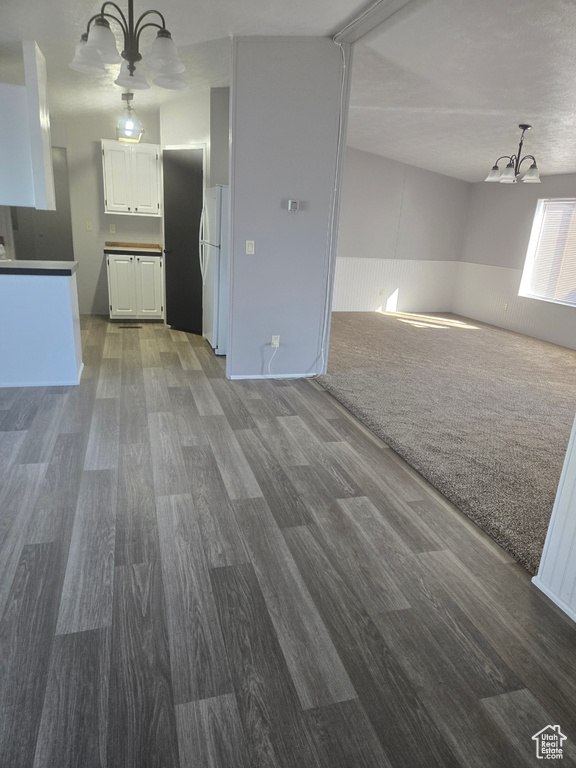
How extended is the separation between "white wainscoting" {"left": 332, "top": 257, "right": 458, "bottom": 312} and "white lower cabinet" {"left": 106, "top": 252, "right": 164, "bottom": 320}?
3.05m

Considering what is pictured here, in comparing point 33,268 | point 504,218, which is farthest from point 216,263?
point 504,218

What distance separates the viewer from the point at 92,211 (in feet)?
21.0

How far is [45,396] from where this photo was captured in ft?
12.3

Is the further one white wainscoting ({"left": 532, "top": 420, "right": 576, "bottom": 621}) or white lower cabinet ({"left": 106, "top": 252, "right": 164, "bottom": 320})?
white lower cabinet ({"left": 106, "top": 252, "right": 164, "bottom": 320})

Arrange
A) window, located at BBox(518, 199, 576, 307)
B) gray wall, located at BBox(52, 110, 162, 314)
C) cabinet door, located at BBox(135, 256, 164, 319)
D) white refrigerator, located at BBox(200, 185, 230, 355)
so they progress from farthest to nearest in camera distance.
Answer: window, located at BBox(518, 199, 576, 307) → cabinet door, located at BBox(135, 256, 164, 319) → gray wall, located at BBox(52, 110, 162, 314) → white refrigerator, located at BBox(200, 185, 230, 355)

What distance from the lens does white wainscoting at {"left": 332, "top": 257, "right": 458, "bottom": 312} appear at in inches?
328

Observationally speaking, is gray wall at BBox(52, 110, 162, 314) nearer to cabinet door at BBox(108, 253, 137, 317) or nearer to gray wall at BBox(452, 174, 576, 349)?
cabinet door at BBox(108, 253, 137, 317)

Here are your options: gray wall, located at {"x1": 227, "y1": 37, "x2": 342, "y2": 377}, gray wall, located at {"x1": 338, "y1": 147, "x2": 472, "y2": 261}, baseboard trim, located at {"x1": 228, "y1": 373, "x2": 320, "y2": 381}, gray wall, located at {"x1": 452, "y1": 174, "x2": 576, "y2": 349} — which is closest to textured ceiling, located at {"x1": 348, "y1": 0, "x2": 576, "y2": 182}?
gray wall, located at {"x1": 227, "y1": 37, "x2": 342, "y2": 377}

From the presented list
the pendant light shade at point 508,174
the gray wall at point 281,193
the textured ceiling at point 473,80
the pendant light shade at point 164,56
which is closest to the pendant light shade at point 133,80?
the pendant light shade at point 164,56

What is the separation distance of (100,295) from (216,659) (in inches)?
237

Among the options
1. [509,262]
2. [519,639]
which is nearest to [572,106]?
[509,262]

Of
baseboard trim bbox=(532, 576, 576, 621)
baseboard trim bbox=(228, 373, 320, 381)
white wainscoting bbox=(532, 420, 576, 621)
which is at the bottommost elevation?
baseboard trim bbox=(532, 576, 576, 621)

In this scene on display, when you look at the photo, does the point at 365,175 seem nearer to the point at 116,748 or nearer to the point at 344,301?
the point at 344,301

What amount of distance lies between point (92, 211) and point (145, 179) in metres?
0.86
